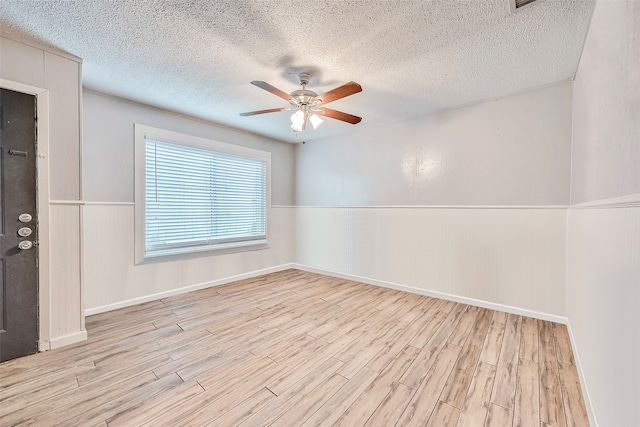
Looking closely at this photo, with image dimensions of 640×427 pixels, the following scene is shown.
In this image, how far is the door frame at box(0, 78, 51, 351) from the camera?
6.82 feet

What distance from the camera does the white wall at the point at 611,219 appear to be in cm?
94

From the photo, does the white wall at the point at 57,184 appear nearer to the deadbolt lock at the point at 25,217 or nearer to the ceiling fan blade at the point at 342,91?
the deadbolt lock at the point at 25,217

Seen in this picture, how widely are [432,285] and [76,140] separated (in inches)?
161

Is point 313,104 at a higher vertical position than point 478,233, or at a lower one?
higher

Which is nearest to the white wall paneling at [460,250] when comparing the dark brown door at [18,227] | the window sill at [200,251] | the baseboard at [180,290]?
the baseboard at [180,290]

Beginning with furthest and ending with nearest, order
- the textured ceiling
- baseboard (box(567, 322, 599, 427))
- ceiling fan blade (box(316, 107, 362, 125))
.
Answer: ceiling fan blade (box(316, 107, 362, 125)), the textured ceiling, baseboard (box(567, 322, 599, 427))

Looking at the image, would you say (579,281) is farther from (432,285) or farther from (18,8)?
(18,8)

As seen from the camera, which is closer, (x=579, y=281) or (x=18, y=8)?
(x=18, y=8)

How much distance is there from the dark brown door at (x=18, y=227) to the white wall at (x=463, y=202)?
11.5 feet

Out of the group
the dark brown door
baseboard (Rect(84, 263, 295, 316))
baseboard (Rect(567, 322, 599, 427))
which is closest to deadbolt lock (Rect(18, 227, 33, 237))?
the dark brown door

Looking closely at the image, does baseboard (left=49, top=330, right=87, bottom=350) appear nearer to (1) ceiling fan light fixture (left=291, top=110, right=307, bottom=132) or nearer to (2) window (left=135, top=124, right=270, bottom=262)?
(2) window (left=135, top=124, right=270, bottom=262)

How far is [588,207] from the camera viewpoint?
5.56ft

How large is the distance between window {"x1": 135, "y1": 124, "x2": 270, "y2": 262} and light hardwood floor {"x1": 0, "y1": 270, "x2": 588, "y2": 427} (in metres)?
0.98

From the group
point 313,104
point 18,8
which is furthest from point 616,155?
point 18,8
